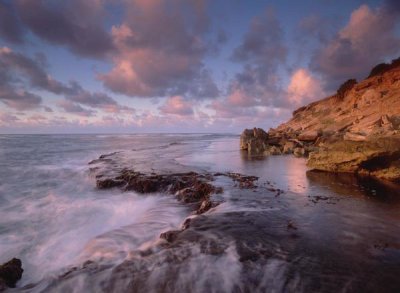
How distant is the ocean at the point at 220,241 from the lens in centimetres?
602

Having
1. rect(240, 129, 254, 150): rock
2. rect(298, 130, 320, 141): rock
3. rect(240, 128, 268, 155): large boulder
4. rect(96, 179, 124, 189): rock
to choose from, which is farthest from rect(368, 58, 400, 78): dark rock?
rect(96, 179, 124, 189): rock

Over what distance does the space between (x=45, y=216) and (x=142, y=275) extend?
873 centimetres

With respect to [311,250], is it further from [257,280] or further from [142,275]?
[142,275]

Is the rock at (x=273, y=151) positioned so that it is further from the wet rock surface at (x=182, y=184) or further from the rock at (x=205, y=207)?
the rock at (x=205, y=207)

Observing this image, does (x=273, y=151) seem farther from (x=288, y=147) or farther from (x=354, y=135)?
A: (x=354, y=135)

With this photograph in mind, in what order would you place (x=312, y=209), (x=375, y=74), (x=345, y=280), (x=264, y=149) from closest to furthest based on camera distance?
(x=345, y=280) < (x=312, y=209) < (x=264, y=149) < (x=375, y=74)

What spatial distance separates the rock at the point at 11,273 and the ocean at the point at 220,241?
0.35 m

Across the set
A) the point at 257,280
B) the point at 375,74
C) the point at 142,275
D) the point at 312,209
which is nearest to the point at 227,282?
the point at 257,280

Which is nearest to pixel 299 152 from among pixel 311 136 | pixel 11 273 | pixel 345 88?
pixel 311 136

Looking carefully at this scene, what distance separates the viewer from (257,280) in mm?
5926

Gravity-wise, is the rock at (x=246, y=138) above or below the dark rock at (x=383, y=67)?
below

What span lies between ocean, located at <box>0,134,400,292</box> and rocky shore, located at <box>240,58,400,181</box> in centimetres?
201

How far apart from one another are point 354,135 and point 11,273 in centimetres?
2278

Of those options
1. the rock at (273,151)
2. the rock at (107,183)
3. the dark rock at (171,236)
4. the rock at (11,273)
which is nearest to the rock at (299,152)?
the rock at (273,151)
